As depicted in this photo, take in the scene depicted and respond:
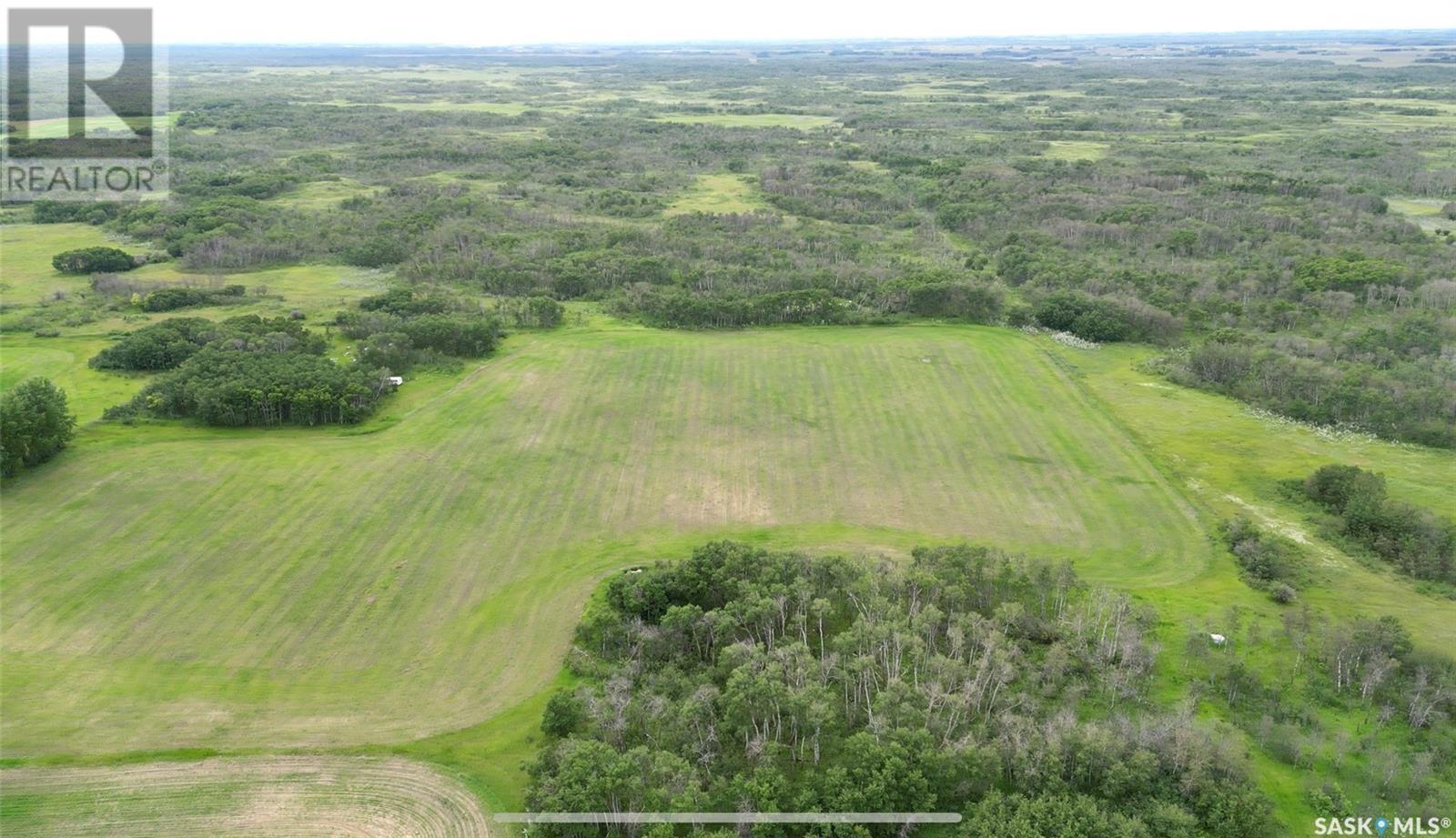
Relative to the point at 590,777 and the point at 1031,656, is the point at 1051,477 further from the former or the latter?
the point at 590,777

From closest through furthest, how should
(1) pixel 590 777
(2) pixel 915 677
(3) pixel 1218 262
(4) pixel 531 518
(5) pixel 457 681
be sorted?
(1) pixel 590 777 → (2) pixel 915 677 → (5) pixel 457 681 → (4) pixel 531 518 → (3) pixel 1218 262

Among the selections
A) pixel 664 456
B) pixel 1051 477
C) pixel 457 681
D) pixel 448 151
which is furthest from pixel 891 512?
pixel 448 151

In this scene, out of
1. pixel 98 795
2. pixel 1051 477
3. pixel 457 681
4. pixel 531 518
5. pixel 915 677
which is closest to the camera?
pixel 98 795

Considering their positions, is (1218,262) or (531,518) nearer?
(531,518)

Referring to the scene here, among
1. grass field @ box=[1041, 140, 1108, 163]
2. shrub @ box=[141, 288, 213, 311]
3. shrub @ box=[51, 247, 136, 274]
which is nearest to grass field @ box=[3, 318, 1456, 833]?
shrub @ box=[141, 288, 213, 311]

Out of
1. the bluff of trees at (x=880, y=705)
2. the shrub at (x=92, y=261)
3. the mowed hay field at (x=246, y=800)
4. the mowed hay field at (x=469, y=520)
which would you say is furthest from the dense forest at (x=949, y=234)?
the mowed hay field at (x=246, y=800)

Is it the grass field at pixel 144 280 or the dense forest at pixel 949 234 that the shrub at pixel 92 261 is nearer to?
the grass field at pixel 144 280

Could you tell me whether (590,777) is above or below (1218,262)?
below
